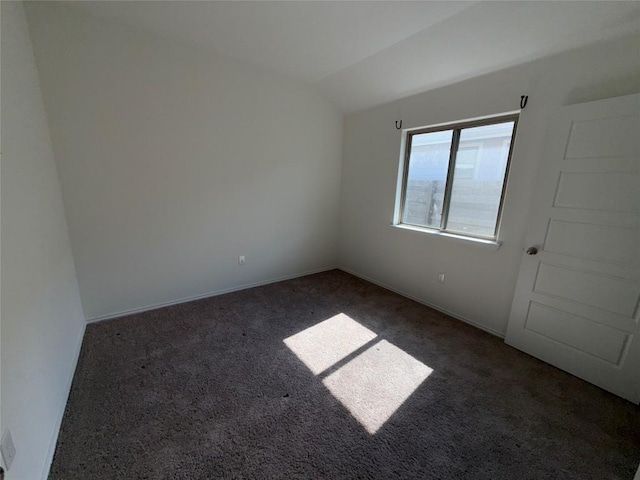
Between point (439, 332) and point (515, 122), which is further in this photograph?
point (439, 332)

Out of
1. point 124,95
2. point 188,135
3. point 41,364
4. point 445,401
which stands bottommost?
point 445,401

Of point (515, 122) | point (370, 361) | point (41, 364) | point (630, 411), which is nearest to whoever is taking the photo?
point (41, 364)

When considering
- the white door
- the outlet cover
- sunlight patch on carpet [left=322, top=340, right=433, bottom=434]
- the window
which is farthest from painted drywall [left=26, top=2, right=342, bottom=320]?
the white door

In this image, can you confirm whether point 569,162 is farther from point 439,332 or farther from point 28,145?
point 28,145

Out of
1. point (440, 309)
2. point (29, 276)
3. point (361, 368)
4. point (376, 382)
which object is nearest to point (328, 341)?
point (361, 368)

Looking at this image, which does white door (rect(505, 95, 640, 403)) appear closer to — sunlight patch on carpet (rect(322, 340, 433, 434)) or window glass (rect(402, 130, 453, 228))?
window glass (rect(402, 130, 453, 228))

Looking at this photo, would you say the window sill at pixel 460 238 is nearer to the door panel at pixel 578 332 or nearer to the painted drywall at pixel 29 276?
the door panel at pixel 578 332

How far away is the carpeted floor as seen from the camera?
1316 mm

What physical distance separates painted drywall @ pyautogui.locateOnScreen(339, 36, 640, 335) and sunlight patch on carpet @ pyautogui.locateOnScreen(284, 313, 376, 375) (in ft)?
3.63

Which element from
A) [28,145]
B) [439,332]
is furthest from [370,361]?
[28,145]

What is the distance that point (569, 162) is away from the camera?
190 cm

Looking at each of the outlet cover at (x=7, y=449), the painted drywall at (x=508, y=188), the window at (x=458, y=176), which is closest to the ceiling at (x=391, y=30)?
the painted drywall at (x=508, y=188)

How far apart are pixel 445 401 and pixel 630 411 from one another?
1.21 m

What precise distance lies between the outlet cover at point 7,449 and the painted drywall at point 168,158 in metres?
1.79
